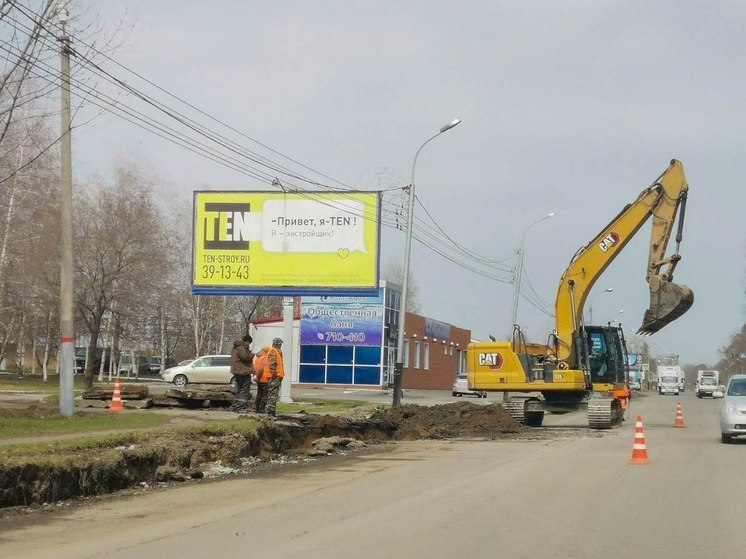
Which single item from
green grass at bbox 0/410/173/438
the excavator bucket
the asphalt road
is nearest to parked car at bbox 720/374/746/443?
the excavator bucket

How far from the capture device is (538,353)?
27203 mm

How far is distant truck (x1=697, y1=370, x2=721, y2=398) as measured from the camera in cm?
7675

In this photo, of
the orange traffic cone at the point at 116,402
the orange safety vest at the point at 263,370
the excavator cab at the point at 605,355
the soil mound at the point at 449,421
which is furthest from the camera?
the excavator cab at the point at 605,355

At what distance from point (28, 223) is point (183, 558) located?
3951cm

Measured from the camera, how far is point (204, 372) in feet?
148

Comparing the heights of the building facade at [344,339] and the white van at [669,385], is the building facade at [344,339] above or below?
above

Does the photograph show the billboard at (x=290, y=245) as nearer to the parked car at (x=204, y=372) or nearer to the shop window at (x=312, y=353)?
the parked car at (x=204, y=372)

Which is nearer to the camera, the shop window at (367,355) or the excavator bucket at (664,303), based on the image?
the excavator bucket at (664,303)

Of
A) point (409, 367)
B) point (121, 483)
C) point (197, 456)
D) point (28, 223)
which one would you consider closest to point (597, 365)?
point (197, 456)

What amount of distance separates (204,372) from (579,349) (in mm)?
23741

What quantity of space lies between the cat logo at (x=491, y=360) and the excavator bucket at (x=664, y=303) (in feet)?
13.2

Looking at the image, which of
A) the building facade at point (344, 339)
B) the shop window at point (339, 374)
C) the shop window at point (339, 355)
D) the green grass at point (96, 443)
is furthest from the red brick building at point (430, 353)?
the green grass at point (96, 443)

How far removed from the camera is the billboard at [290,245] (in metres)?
35.1

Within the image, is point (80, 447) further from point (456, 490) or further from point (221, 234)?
point (221, 234)
